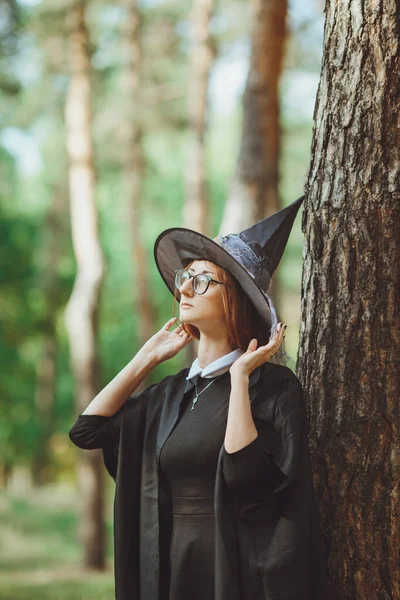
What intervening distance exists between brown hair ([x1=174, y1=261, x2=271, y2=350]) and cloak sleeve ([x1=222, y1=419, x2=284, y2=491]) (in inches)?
17.4

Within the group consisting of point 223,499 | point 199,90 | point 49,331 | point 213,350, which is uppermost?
point 199,90

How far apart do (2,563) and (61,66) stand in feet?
26.7

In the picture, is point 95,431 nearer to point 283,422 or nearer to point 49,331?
point 283,422

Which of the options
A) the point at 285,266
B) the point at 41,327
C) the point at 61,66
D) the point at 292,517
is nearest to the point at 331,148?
the point at 292,517

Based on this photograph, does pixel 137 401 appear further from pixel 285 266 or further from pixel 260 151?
pixel 285 266

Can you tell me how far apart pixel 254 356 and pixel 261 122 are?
17.7 ft

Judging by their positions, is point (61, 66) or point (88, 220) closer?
point (88, 220)

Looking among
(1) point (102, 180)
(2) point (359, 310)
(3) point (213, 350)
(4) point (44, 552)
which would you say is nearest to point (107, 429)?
(3) point (213, 350)

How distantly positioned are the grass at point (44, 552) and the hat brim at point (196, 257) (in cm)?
643

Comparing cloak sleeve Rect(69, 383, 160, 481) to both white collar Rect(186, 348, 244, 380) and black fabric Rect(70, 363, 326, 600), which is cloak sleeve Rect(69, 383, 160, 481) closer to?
black fabric Rect(70, 363, 326, 600)

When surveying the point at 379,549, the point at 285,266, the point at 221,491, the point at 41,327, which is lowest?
the point at 379,549

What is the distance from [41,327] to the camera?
2342 cm

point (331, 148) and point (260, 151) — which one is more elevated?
point (260, 151)

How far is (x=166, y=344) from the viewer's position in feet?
11.6
